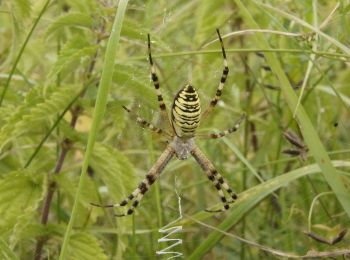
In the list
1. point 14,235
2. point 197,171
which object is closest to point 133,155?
point 197,171

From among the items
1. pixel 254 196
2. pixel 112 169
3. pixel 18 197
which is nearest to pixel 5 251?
pixel 18 197

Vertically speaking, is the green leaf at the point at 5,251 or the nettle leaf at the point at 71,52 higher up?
the nettle leaf at the point at 71,52

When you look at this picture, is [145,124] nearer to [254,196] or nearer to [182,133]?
[182,133]

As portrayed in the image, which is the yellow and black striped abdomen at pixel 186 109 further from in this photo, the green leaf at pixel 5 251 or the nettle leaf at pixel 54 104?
the green leaf at pixel 5 251

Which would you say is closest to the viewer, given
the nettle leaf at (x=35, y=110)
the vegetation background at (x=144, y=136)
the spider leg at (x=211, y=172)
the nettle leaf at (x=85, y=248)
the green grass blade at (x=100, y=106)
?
the green grass blade at (x=100, y=106)

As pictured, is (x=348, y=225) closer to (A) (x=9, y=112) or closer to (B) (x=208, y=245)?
(B) (x=208, y=245)

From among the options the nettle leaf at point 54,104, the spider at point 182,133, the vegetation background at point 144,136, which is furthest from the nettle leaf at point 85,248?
the nettle leaf at point 54,104

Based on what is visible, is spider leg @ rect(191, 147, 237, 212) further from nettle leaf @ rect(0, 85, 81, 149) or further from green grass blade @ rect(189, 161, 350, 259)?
nettle leaf @ rect(0, 85, 81, 149)

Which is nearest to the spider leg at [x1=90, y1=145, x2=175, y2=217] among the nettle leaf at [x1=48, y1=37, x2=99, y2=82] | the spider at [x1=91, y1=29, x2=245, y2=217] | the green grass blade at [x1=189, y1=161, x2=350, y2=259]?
the spider at [x1=91, y1=29, x2=245, y2=217]
